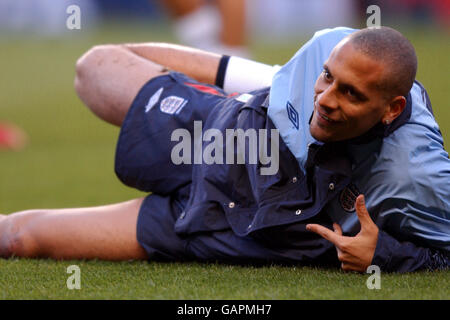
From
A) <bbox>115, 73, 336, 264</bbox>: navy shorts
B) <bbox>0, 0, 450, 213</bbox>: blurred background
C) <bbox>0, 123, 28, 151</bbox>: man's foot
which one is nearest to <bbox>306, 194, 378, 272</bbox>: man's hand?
<bbox>115, 73, 336, 264</bbox>: navy shorts

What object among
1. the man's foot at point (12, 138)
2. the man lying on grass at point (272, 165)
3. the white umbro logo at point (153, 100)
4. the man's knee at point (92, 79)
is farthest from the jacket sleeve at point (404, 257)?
the man's foot at point (12, 138)

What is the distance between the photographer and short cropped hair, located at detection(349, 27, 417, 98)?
2.27m

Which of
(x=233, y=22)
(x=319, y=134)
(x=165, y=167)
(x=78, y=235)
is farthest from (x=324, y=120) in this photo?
(x=233, y=22)

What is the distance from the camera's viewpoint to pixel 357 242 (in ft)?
7.88

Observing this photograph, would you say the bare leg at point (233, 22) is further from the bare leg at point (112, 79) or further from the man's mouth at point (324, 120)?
the man's mouth at point (324, 120)

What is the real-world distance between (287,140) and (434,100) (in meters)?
5.53

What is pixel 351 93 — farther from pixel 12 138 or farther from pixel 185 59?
pixel 12 138

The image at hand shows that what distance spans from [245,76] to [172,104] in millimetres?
354

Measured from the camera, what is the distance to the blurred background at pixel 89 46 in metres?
5.02

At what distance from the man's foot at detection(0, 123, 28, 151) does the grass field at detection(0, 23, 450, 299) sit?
3.9 inches

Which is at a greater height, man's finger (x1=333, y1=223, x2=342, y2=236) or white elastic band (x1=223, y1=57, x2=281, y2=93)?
white elastic band (x1=223, y1=57, x2=281, y2=93)

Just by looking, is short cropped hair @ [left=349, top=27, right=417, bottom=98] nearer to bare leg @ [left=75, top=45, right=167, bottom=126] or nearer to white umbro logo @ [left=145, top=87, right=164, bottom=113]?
white umbro logo @ [left=145, top=87, right=164, bottom=113]

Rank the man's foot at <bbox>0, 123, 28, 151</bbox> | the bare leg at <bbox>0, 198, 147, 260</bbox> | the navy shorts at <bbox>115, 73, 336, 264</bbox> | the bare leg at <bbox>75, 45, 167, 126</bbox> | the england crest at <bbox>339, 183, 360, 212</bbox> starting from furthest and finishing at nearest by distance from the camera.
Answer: the man's foot at <bbox>0, 123, 28, 151</bbox>, the bare leg at <bbox>75, 45, 167, 126</bbox>, the bare leg at <bbox>0, 198, 147, 260</bbox>, the navy shorts at <bbox>115, 73, 336, 264</bbox>, the england crest at <bbox>339, 183, 360, 212</bbox>

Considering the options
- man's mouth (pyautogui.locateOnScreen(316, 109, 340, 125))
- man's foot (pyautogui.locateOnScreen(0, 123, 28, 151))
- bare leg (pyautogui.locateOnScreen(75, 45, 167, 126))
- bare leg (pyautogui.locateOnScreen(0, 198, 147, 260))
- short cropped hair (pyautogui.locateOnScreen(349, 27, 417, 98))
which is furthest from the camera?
man's foot (pyautogui.locateOnScreen(0, 123, 28, 151))
